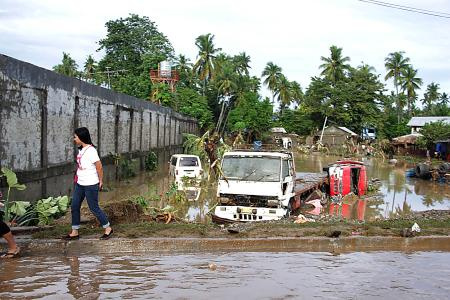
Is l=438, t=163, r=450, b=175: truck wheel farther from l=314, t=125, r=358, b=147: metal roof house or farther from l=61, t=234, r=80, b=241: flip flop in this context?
l=314, t=125, r=358, b=147: metal roof house

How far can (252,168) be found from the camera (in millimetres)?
12414

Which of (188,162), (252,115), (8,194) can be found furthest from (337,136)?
(8,194)

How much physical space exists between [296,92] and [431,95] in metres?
36.9

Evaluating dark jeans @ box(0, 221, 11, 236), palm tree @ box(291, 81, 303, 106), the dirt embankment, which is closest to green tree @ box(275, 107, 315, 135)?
palm tree @ box(291, 81, 303, 106)

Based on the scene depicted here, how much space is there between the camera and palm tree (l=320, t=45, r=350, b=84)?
70.4 m

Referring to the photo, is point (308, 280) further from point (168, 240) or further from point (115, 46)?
point (115, 46)

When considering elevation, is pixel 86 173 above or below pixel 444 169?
above

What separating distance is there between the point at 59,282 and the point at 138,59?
191ft

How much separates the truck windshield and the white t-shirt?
232 inches

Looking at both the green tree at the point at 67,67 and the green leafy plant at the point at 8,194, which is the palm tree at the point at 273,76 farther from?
the green leafy plant at the point at 8,194

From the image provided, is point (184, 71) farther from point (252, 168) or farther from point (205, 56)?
point (252, 168)

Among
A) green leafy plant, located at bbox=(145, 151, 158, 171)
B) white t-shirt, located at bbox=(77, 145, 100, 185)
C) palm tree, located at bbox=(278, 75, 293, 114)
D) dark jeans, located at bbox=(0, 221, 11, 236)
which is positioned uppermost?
palm tree, located at bbox=(278, 75, 293, 114)

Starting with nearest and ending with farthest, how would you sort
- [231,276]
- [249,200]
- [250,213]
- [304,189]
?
[231,276]
[250,213]
[249,200]
[304,189]

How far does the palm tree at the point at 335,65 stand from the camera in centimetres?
7045
